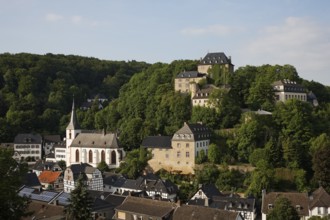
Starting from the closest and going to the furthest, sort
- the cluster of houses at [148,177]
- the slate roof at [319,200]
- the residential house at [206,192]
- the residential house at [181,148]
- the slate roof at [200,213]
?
the slate roof at [200,213] < the cluster of houses at [148,177] < the slate roof at [319,200] < the residential house at [206,192] < the residential house at [181,148]

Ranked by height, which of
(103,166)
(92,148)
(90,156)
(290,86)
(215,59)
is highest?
(215,59)

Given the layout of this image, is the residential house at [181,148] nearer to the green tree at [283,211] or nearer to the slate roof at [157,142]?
the slate roof at [157,142]

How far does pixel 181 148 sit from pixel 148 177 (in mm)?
6482

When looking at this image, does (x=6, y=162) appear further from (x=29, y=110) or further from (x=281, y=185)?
(x=29, y=110)

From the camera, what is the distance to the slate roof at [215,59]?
7862cm

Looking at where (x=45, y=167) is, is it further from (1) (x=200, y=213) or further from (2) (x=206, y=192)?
(1) (x=200, y=213)

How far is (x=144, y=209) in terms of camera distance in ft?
140

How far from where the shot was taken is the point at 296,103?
203 ft

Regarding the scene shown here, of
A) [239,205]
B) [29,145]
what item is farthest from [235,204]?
[29,145]

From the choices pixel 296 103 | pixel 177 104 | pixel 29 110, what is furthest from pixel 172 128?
pixel 29 110

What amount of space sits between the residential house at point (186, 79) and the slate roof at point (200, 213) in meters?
37.1

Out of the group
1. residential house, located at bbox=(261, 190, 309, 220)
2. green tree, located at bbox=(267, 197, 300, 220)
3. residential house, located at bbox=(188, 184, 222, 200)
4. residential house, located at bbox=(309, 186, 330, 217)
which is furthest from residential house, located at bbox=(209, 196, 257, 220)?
residential house, located at bbox=(309, 186, 330, 217)

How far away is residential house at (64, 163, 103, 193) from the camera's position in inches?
2341

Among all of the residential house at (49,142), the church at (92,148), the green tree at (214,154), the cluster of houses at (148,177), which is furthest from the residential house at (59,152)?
the green tree at (214,154)
